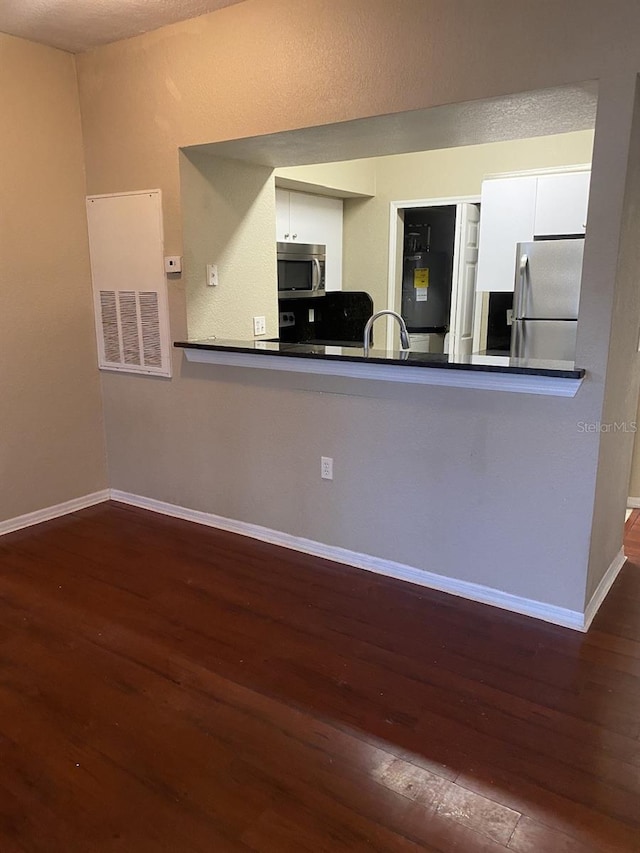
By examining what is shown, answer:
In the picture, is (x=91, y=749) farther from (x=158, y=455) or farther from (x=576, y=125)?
(x=576, y=125)

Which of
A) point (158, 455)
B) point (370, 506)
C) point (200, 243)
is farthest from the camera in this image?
point (158, 455)

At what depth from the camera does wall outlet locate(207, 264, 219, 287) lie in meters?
3.30

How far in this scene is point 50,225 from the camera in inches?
131

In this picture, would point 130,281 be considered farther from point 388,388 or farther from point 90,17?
point 388,388

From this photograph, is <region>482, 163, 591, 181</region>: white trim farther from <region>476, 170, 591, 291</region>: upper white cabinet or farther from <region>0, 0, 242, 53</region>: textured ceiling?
<region>0, 0, 242, 53</region>: textured ceiling

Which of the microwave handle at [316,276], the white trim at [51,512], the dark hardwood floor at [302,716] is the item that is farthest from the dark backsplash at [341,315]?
the dark hardwood floor at [302,716]

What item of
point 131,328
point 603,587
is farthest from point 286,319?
point 603,587

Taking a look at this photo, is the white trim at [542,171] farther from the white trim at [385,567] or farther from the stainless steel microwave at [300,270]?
the white trim at [385,567]

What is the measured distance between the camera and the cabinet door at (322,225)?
4.66 m

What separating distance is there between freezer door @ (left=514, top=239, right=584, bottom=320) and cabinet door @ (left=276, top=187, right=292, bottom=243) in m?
1.63

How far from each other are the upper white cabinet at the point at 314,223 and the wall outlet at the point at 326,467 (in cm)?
209

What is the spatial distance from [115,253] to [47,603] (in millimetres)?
1877

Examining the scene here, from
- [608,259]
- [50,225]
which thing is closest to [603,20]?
[608,259]

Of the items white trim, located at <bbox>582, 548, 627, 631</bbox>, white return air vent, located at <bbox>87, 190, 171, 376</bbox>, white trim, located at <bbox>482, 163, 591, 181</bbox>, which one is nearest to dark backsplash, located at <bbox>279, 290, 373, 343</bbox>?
white trim, located at <bbox>482, 163, 591, 181</bbox>
